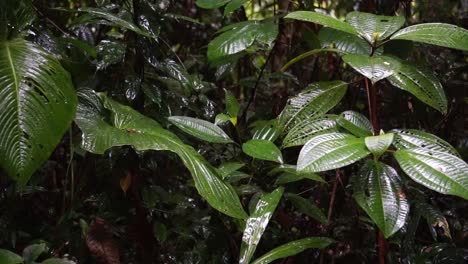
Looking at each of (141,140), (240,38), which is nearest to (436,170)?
(141,140)

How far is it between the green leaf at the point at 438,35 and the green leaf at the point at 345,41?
0.41 feet

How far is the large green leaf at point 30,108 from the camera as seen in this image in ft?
2.02

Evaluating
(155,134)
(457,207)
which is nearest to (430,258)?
(457,207)

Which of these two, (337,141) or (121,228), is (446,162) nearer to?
(337,141)

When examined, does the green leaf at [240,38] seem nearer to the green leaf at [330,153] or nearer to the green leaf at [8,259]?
the green leaf at [330,153]

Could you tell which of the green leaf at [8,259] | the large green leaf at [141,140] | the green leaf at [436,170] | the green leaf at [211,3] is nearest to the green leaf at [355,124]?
the green leaf at [436,170]

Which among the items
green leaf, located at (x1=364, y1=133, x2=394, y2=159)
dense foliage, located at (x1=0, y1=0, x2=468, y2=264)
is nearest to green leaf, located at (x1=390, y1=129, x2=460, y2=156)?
dense foliage, located at (x1=0, y1=0, x2=468, y2=264)

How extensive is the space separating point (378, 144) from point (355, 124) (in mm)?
153

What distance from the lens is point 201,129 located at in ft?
3.10

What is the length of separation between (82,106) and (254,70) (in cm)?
108

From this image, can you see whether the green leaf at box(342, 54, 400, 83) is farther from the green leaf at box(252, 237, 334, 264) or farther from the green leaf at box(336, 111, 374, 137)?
the green leaf at box(252, 237, 334, 264)

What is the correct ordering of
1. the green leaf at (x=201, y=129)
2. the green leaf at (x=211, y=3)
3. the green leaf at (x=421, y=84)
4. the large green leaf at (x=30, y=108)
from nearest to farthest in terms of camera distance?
the large green leaf at (x=30, y=108), the green leaf at (x=421, y=84), the green leaf at (x=201, y=129), the green leaf at (x=211, y=3)

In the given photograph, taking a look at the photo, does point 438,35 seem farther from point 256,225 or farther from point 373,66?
point 256,225

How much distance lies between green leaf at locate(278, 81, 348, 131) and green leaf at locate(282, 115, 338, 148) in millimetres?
33
